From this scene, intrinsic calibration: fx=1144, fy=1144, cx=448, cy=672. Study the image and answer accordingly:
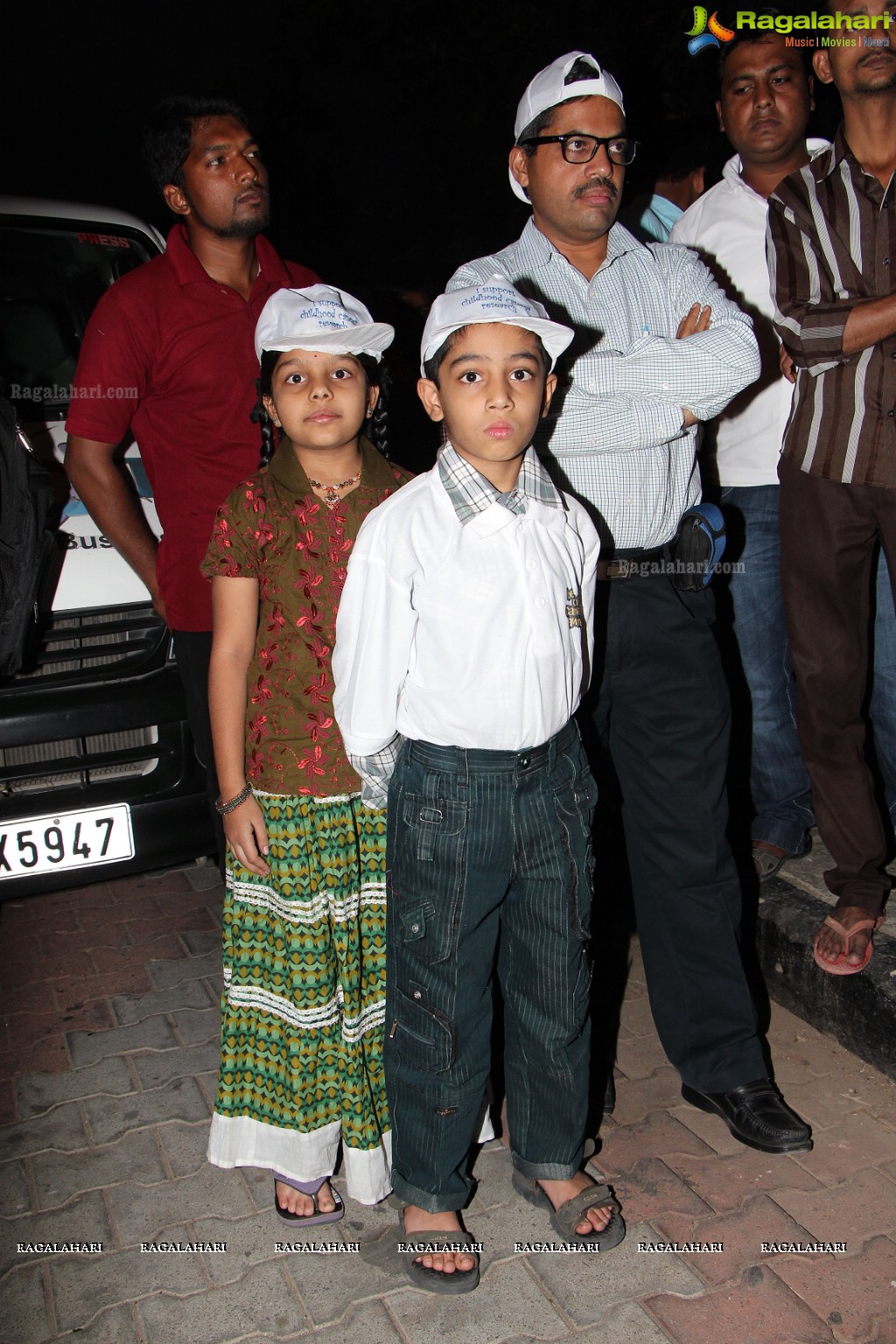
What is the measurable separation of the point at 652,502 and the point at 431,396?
66 centimetres

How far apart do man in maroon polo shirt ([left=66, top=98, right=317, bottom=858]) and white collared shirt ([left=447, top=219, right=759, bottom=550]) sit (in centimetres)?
79

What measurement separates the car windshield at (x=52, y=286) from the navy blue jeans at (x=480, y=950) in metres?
2.58

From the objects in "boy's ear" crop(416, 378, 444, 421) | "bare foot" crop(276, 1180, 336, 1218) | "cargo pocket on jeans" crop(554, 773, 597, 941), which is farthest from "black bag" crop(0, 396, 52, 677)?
"cargo pocket on jeans" crop(554, 773, 597, 941)

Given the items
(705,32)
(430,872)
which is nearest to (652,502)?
(430,872)

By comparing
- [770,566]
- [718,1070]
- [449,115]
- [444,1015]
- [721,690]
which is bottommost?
[718,1070]

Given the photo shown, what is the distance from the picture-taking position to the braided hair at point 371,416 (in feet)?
8.14

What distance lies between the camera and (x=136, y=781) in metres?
3.65

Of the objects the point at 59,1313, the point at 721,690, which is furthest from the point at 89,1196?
the point at 721,690

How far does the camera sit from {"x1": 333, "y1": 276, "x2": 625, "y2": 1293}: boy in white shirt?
2188 mm

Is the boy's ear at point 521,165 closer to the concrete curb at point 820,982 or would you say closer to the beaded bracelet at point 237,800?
the beaded bracelet at point 237,800

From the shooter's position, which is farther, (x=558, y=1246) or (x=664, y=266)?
(x=664, y=266)

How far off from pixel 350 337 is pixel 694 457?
0.90 metres

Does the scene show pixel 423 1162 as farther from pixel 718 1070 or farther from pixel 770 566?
pixel 770 566

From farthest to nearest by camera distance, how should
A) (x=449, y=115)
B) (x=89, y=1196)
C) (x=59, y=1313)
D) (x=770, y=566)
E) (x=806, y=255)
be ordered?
(x=449, y=115) → (x=770, y=566) → (x=806, y=255) → (x=89, y=1196) → (x=59, y=1313)
